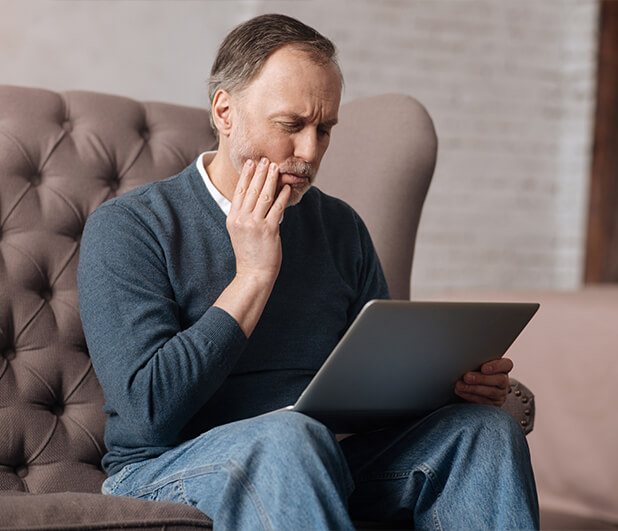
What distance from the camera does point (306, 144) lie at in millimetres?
1296

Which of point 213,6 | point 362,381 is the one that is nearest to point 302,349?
point 362,381

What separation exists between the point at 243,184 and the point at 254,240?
0.10 m

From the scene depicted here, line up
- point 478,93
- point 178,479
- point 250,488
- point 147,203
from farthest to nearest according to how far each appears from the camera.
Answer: point 478,93 → point 147,203 → point 178,479 → point 250,488

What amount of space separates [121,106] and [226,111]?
43cm

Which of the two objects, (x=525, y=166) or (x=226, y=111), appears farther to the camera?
(x=525, y=166)

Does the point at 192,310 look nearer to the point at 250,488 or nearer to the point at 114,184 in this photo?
the point at 250,488

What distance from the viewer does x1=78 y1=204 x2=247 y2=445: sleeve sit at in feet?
3.63

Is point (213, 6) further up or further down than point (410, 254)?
further up

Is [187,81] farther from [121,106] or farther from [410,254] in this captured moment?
[410,254]

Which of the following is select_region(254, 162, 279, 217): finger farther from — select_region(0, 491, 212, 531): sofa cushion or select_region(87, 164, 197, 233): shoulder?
select_region(0, 491, 212, 531): sofa cushion

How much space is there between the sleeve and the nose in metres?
0.29

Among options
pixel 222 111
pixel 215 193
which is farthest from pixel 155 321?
pixel 222 111

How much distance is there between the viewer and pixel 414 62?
359 cm

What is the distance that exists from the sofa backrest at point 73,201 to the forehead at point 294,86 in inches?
17.7
